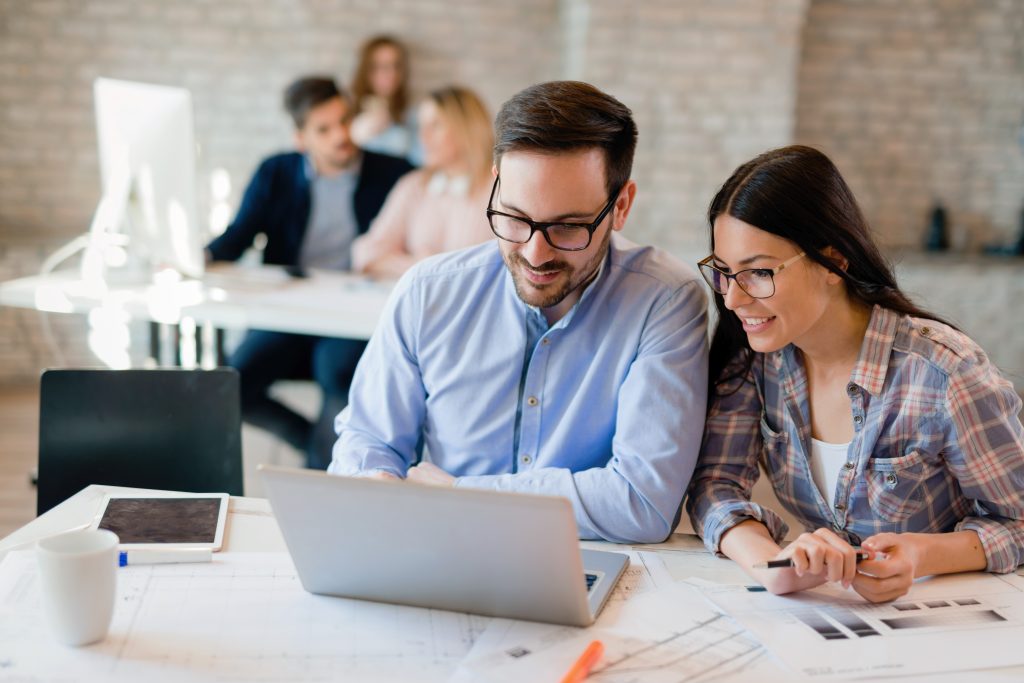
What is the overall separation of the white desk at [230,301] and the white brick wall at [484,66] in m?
1.64

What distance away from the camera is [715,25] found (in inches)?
177

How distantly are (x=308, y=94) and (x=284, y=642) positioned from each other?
2884mm

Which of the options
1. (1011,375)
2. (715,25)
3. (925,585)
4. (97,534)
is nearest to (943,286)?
(715,25)

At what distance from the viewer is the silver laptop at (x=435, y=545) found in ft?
3.44

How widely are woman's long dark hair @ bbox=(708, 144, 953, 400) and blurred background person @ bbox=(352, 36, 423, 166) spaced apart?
3.32 m

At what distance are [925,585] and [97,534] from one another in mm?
995

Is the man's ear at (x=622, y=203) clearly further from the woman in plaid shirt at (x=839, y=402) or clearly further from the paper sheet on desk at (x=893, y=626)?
the paper sheet on desk at (x=893, y=626)

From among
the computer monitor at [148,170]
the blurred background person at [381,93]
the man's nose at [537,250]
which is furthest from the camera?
the blurred background person at [381,93]

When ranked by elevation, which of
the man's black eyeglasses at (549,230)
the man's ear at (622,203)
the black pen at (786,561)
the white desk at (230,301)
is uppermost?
the man's ear at (622,203)

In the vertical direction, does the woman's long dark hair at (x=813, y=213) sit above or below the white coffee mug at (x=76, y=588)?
above

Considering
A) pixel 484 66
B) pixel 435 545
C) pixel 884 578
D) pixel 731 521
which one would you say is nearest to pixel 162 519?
pixel 435 545

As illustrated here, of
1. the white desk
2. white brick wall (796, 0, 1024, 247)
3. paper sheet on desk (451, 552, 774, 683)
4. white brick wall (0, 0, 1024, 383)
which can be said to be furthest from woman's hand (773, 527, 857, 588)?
white brick wall (796, 0, 1024, 247)

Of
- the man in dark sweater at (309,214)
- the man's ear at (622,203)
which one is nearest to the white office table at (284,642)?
the man's ear at (622,203)

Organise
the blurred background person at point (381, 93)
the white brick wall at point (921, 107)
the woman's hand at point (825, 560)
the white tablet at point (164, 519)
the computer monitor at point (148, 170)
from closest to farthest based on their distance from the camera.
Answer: the woman's hand at point (825, 560) → the white tablet at point (164, 519) → the computer monitor at point (148, 170) → the blurred background person at point (381, 93) → the white brick wall at point (921, 107)
